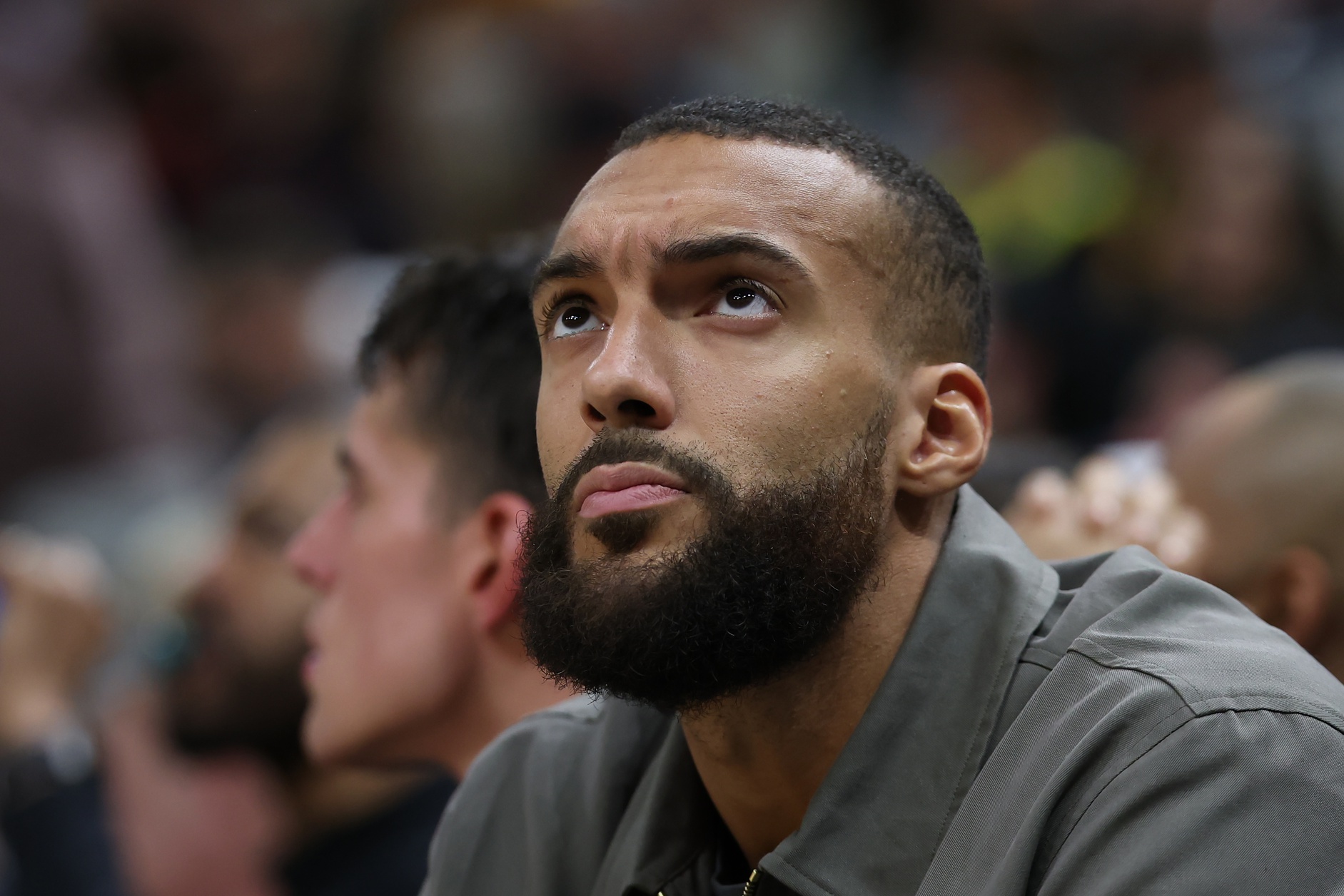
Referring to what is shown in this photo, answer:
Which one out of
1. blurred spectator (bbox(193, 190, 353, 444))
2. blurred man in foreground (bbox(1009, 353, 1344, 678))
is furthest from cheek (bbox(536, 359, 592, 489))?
blurred spectator (bbox(193, 190, 353, 444))

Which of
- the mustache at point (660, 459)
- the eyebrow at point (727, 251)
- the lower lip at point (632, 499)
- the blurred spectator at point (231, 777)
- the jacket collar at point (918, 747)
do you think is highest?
the eyebrow at point (727, 251)

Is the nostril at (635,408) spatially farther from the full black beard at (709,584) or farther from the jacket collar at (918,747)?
the jacket collar at (918,747)

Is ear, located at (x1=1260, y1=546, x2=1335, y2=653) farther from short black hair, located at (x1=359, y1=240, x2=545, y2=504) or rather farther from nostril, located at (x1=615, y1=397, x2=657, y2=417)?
nostril, located at (x1=615, y1=397, x2=657, y2=417)

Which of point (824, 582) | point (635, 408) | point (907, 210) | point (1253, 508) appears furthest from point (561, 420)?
point (1253, 508)

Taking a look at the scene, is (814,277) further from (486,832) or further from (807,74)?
(807,74)

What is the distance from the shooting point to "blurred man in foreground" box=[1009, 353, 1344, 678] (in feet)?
9.66

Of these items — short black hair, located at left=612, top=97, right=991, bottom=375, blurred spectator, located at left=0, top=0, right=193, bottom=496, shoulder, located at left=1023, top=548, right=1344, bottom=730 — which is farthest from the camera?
blurred spectator, located at left=0, top=0, right=193, bottom=496

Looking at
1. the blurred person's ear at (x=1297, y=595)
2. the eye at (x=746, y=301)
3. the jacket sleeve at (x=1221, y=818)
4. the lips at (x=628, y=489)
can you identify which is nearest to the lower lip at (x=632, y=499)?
the lips at (x=628, y=489)

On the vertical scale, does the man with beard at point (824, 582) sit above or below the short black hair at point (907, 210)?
below

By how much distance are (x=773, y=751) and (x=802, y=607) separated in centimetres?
26

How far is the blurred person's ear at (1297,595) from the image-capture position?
2.91 m

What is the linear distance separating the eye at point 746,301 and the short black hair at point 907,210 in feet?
0.63

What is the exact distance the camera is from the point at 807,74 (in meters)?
7.51

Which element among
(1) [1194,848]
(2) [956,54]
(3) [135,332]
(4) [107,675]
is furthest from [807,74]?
(1) [1194,848]
